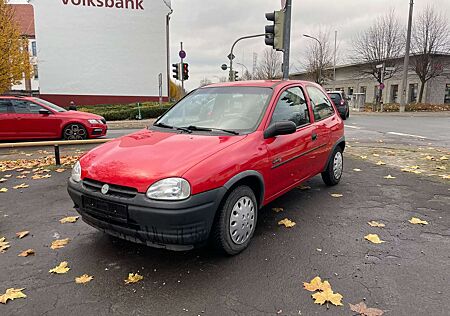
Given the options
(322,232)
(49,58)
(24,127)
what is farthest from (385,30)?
(322,232)

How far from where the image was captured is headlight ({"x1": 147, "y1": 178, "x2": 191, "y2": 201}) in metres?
2.86

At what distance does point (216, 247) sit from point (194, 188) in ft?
2.27

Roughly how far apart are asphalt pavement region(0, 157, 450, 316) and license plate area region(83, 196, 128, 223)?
0.49 meters

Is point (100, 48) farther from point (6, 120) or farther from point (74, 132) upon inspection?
point (74, 132)

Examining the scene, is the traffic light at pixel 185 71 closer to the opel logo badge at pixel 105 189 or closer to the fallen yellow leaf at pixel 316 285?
the opel logo badge at pixel 105 189

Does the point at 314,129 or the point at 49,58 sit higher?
the point at 49,58

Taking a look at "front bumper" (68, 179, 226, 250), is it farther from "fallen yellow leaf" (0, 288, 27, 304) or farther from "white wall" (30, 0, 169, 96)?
"white wall" (30, 0, 169, 96)

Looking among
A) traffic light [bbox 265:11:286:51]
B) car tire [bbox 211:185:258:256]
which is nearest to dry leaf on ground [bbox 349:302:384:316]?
car tire [bbox 211:185:258:256]

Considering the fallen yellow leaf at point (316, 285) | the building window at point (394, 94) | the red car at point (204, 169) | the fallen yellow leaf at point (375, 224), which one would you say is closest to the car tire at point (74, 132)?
the red car at point (204, 169)

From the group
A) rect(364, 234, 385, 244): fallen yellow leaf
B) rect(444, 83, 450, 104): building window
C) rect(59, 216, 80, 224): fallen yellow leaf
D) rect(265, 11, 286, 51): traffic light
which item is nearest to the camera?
rect(364, 234, 385, 244): fallen yellow leaf

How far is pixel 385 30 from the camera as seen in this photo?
3775 centimetres

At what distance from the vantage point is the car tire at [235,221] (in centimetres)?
317

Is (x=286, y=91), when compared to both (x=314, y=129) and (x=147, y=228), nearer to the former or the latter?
(x=314, y=129)

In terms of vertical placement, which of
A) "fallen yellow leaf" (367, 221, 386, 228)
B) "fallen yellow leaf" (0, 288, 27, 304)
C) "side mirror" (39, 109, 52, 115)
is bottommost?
"fallen yellow leaf" (0, 288, 27, 304)
